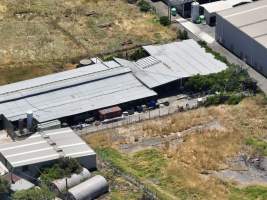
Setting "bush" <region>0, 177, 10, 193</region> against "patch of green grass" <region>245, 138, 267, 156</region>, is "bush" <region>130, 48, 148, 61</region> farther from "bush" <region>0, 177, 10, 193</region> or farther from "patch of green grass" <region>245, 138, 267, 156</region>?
"bush" <region>0, 177, 10, 193</region>

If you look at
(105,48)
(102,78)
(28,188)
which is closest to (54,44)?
(105,48)

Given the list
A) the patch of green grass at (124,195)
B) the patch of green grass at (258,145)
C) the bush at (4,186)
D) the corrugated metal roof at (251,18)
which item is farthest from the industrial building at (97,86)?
the patch of green grass at (124,195)

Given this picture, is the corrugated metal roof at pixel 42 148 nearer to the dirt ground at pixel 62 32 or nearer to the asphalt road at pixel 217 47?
the dirt ground at pixel 62 32

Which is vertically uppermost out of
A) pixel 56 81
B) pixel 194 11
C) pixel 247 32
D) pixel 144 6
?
pixel 247 32

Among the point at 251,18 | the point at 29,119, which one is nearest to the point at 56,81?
the point at 29,119

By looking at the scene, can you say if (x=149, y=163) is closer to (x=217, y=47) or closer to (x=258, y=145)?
(x=258, y=145)

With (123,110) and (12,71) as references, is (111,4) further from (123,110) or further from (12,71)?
(123,110)

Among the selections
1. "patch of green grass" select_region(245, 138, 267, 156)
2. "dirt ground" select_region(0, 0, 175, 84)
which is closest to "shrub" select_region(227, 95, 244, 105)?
"patch of green grass" select_region(245, 138, 267, 156)
